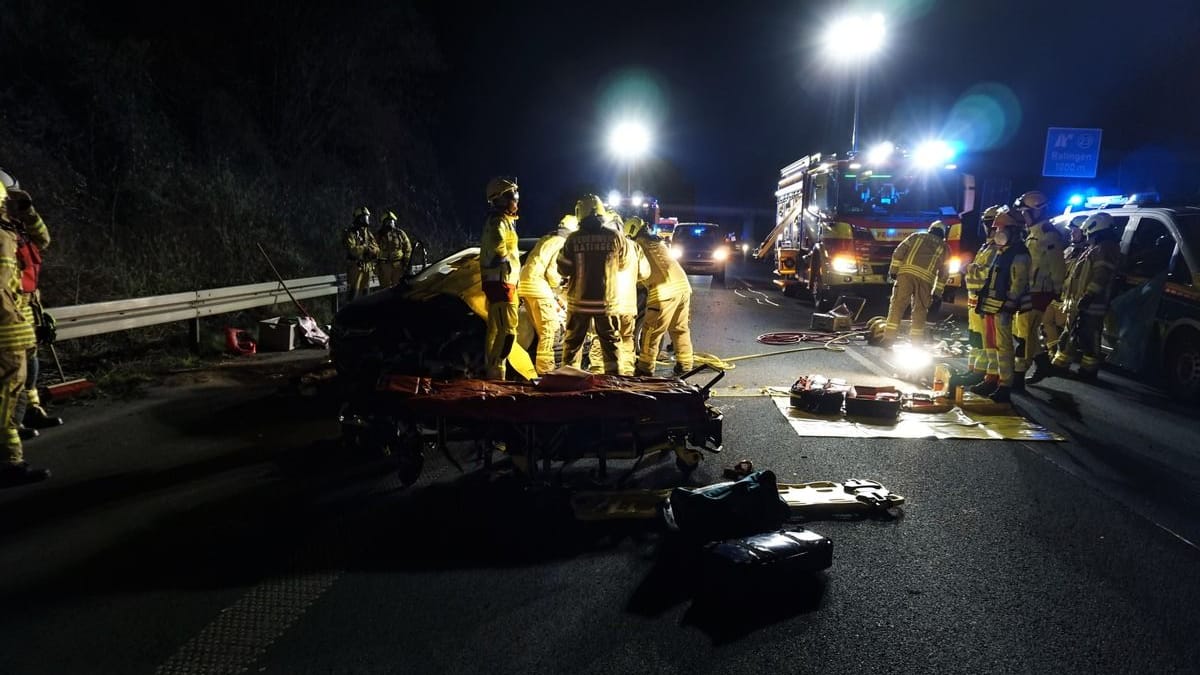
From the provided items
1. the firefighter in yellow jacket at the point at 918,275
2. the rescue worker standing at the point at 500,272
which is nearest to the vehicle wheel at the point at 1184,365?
the firefighter in yellow jacket at the point at 918,275

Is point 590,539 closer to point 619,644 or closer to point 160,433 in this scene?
point 619,644

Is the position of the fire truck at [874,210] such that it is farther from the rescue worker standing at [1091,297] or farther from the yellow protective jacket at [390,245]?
the yellow protective jacket at [390,245]

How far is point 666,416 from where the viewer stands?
4547 millimetres

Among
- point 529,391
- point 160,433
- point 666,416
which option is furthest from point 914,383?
point 160,433

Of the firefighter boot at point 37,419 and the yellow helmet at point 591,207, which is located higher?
the yellow helmet at point 591,207

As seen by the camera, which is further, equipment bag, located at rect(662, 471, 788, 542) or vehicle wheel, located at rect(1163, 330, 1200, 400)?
vehicle wheel, located at rect(1163, 330, 1200, 400)

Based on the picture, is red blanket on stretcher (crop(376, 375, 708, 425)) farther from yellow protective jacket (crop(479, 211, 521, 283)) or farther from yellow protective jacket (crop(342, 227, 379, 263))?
yellow protective jacket (crop(342, 227, 379, 263))

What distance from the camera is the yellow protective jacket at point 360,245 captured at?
11742mm

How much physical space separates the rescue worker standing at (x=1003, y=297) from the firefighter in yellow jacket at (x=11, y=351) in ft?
27.6

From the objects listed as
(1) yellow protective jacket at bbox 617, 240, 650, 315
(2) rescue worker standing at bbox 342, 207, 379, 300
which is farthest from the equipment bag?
(2) rescue worker standing at bbox 342, 207, 379, 300

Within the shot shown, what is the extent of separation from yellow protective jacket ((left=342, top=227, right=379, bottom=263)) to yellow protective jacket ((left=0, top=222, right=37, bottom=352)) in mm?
6743

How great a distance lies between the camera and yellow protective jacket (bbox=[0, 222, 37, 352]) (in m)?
4.80

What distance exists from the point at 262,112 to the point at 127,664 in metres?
19.6

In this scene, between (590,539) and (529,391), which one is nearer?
(590,539)
